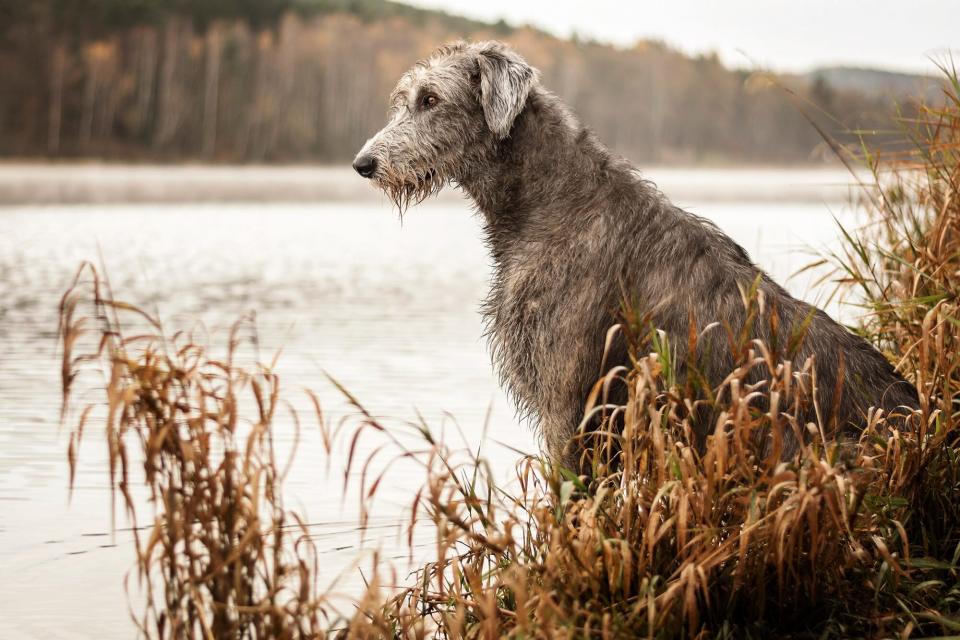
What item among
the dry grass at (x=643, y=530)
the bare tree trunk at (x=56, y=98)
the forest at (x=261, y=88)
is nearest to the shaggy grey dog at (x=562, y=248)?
the dry grass at (x=643, y=530)

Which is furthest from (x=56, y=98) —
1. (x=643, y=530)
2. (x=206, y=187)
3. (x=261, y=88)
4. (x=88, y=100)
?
(x=643, y=530)

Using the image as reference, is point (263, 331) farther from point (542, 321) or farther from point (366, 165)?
point (542, 321)

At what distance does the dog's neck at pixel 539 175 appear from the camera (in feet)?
16.1

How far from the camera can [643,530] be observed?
149 inches

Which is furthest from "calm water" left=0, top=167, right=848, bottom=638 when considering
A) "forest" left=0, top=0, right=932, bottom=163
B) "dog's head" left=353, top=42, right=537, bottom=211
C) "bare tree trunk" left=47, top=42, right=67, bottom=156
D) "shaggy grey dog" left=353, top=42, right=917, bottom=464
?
"bare tree trunk" left=47, top=42, right=67, bottom=156

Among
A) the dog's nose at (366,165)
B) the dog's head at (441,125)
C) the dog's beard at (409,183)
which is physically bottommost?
the dog's beard at (409,183)

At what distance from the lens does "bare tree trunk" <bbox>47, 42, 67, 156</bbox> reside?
69812 mm

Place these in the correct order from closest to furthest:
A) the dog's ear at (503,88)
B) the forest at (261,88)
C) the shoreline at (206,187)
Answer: the dog's ear at (503,88) < the shoreline at (206,187) < the forest at (261,88)

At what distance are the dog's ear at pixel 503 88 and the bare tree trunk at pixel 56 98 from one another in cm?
6783

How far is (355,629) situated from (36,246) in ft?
60.7

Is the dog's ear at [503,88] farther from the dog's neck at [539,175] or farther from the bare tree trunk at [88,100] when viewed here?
the bare tree trunk at [88,100]

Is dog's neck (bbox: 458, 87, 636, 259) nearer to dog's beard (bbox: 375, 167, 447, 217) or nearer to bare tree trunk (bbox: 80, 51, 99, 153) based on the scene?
dog's beard (bbox: 375, 167, 447, 217)

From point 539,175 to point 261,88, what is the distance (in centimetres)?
8113

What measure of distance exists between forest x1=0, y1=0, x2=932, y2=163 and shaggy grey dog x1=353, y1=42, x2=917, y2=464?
197 feet
